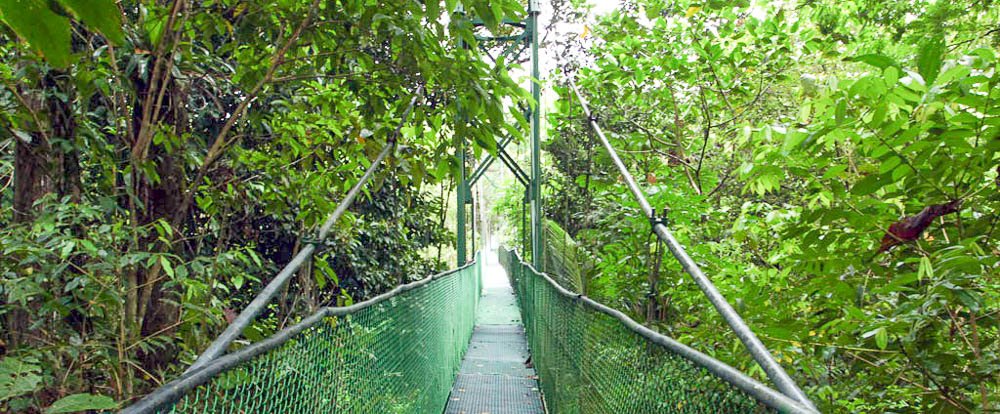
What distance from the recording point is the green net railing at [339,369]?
1.14 m

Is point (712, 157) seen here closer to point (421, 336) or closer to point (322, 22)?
point (421, 336)

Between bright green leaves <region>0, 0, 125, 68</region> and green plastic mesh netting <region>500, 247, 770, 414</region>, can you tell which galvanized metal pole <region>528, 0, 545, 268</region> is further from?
bright green leaves <region>0, 0, 125, 68</region>

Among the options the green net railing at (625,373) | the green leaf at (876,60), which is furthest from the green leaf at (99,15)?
the green leaf at (876,60)

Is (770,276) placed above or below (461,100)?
below

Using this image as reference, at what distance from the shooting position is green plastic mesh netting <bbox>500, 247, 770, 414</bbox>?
1.29 m

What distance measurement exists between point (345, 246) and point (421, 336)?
1.44m

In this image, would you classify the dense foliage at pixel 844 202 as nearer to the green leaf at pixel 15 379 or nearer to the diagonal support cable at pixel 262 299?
the diagonal support cable at pixel 262 299

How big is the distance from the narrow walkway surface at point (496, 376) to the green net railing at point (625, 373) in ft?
1.93

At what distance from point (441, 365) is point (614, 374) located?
Answer: 7.47 feet

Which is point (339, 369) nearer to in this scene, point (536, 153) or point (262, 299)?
point (262, 299)

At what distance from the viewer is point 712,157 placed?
16.5 ft

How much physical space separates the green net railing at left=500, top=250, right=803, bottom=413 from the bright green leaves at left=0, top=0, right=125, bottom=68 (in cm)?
98

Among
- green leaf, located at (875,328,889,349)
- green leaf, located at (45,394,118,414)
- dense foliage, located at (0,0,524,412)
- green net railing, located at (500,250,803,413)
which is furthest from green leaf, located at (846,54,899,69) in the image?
green leaf, located at (45,394,118,414)

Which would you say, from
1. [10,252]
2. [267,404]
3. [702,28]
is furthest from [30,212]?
[702,28]
